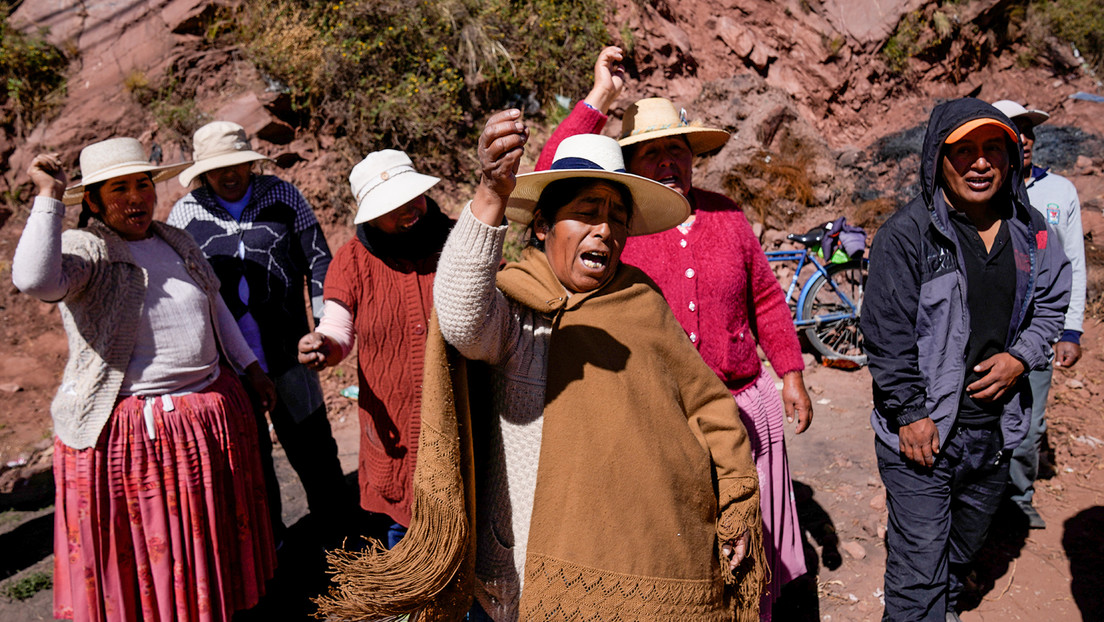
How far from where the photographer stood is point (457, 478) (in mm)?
1670

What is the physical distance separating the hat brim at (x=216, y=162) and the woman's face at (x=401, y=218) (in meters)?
1.07

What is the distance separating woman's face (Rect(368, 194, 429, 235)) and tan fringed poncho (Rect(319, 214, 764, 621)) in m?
1.20

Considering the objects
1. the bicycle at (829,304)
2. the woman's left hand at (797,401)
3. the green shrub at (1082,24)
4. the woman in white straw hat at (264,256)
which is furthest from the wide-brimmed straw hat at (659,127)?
the green shrub at (1082,24)

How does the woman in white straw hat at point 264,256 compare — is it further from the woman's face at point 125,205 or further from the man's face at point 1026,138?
the man's face at point 1026,138

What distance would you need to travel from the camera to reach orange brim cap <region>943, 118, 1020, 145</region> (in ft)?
8.25

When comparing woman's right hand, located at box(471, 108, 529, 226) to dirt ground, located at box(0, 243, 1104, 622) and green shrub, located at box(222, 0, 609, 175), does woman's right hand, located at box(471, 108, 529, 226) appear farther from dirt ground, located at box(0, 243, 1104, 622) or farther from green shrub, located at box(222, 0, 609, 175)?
green shrub, located at box(222, 0, 609, 175)

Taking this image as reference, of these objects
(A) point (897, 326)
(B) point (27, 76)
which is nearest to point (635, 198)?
(A) point (897, 326)

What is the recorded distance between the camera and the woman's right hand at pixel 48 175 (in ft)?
8.00

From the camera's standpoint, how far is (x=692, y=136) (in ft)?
9.47

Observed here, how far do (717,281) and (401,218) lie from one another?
134 cm

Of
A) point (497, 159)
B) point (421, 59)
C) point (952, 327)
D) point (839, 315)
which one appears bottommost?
point (839, 315)

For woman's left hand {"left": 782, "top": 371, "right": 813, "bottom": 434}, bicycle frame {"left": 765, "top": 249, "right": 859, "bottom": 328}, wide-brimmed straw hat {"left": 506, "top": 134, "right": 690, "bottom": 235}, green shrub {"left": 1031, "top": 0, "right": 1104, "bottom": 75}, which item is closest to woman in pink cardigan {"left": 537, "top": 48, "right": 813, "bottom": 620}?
woman's left hand {"left": 782, "top": 371, "right": 813, "bottom": 434}

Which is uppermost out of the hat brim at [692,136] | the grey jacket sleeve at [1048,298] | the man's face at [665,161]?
the hat brim at [692,136]

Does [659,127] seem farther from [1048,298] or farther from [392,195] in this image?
[1048,298]
